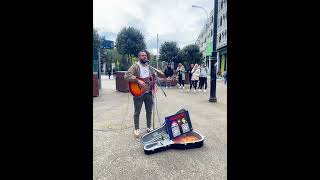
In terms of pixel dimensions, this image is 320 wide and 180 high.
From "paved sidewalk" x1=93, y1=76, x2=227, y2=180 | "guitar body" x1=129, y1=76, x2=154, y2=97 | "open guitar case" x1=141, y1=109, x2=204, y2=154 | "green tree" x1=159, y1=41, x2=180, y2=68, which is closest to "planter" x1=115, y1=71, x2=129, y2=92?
"paved sidewalk" x1=93, y1=76, x2=227, y2=180

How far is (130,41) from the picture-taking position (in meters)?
44.8

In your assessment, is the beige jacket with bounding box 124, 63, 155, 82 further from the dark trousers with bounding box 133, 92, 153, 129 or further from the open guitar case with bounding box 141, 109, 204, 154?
the open guitar case with bounding box 141, 109, 204, 154

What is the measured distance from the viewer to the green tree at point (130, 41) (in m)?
Answer: 44.6

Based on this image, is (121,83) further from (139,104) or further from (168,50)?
(168,50)

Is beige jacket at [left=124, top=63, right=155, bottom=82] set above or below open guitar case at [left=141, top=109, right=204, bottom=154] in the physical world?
above

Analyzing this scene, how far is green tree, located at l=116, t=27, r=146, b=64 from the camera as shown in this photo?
44.6 meters

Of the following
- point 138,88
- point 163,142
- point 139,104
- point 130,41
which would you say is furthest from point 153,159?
point 130,41

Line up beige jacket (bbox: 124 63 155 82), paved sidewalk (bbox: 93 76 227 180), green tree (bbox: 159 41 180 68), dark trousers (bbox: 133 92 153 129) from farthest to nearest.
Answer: green tree (bbox: 159 41 180 68) → dark trousers (bbox: 133 92 153 129) → beige jacket (bbox: 124 63 155 82) → paved sidewalk (bbox: 93 76 227 180)

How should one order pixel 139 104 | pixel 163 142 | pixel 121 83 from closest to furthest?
pixel 163 142 → pixel 139 104 → pixel 121 83
